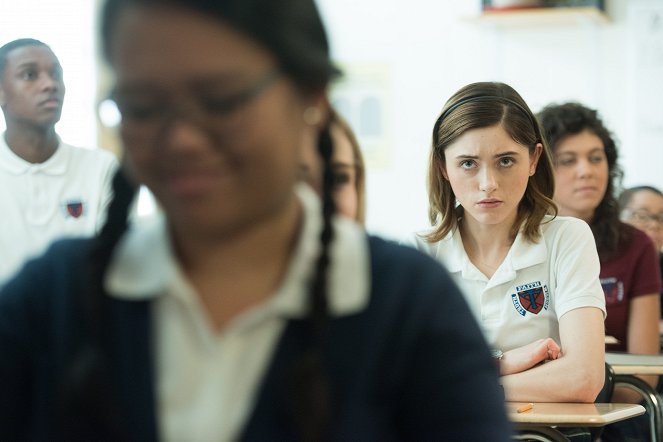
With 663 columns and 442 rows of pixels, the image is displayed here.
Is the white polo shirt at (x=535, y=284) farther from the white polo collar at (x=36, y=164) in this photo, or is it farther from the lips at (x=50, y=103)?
the lips at (x=50, y=103)

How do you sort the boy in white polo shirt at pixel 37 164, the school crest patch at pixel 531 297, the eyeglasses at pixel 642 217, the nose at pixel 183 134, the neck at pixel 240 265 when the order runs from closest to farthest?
1. the nose at pixel 183 134
2. the neck at pixel 240 265
3. the school crest patch at pixel 531 297
4. the boy in white polo shirt at pixel 37 164
5. the eyeglasses at pixel 642 217

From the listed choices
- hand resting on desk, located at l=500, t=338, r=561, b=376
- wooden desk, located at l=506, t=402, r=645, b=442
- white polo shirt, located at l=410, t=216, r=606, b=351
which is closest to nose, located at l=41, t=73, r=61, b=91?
white polo shirt, located at l=410, t=216, r=606, b=351

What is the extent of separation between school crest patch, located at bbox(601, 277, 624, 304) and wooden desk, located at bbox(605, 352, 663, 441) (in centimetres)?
35

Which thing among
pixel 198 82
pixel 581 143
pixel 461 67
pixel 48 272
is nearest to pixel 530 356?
pixel 581 143

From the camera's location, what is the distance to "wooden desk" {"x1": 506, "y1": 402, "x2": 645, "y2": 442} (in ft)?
7.50

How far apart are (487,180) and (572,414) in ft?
2.73

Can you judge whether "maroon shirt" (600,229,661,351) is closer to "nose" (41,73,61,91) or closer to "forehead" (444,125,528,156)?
"forehead" (444,125,528,156)

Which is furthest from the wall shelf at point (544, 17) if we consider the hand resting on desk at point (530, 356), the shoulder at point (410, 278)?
the shoulder at point (410, 278)

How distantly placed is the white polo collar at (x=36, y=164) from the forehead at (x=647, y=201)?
2.92 m

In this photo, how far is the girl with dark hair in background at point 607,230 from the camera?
3.65 meters

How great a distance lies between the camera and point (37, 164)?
13.9 feet

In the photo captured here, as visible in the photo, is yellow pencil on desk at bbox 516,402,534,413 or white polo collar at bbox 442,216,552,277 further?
white polo collar at bbox 442,216,552,277

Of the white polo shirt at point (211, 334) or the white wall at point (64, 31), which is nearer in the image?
the white polo shirt at point (211, 334)

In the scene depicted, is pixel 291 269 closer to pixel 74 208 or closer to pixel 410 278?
pixel 410 278
